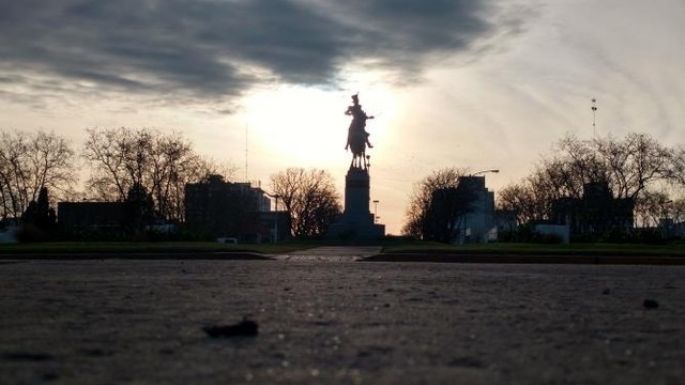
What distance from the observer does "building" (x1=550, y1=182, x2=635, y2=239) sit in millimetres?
90938

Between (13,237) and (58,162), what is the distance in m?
29.2

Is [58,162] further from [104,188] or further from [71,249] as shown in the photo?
[71,249]

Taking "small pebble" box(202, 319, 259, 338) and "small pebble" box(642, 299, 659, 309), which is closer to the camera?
"small pebble" box(202, 319, 259, 338)

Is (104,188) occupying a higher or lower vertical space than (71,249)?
higher

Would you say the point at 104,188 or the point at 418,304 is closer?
the point at 418,304

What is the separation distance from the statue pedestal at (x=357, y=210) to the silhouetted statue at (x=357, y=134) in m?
0.96

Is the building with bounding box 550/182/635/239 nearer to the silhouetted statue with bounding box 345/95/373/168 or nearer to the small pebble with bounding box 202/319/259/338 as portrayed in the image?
the silhouetted statue with bounding box 345/95/373/168

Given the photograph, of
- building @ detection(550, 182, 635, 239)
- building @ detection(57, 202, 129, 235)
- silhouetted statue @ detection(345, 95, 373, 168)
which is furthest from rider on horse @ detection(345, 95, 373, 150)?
building @ detection(57, 202, 129, 235)

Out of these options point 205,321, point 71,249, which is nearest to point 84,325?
point 205,321

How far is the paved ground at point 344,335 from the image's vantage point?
259 inches

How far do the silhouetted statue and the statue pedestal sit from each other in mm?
956

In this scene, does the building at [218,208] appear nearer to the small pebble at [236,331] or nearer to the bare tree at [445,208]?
the bare tree at [445,208]

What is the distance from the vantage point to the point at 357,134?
234 ft

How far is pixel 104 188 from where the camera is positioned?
Result: 297 feet
